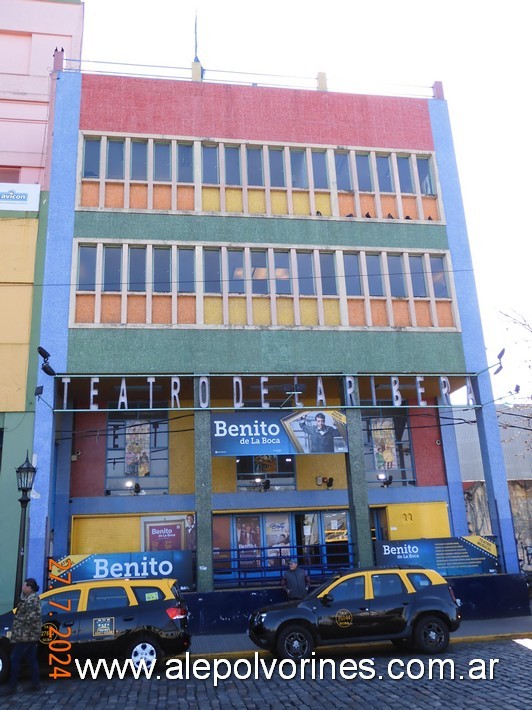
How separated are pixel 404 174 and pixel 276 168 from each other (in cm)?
432

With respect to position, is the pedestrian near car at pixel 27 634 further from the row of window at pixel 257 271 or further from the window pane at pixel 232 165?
the window pane at pixel 232 165

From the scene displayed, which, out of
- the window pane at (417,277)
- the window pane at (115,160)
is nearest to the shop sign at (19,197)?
the window pane at (115,160)

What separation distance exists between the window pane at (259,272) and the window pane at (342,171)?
12.0 ft

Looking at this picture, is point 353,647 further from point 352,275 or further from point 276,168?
point 276,168

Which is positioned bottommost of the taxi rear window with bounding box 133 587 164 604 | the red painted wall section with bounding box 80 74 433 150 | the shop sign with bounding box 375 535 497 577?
the taxi rear window with bounding box 133 587 164 604

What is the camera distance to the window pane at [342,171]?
2017 centimetres

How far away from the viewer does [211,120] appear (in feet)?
65.2

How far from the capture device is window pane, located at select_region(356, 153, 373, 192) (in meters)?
20.2

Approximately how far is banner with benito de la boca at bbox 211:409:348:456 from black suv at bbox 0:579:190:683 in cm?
573

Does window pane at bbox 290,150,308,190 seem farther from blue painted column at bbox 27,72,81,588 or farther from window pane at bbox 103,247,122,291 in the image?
blue painted column at bbox 27,72,81,588

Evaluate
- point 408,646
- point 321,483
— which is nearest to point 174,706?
point 408,646

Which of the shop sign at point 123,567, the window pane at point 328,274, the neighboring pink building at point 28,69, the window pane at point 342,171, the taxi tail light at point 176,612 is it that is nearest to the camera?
the taxi tail light at point 176,612

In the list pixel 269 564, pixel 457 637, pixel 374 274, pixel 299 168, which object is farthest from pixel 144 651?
pixel 299 168

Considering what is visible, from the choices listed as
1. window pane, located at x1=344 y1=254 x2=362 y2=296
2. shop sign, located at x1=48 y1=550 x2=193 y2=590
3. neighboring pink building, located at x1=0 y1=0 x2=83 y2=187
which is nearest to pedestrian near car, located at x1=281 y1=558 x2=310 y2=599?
shop sign, located at x1=48 y1=550 x2=193 y2=590
